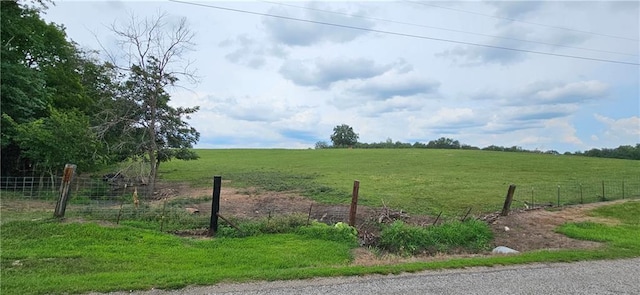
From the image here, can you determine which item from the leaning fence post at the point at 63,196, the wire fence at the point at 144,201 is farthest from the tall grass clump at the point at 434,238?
the leaning fence post at the point at 63,196

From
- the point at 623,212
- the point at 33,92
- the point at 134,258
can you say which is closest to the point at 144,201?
the point at 33,92

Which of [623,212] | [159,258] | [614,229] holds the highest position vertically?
[623,212]

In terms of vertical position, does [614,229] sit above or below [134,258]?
above

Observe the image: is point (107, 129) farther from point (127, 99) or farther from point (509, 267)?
point (509, 267)

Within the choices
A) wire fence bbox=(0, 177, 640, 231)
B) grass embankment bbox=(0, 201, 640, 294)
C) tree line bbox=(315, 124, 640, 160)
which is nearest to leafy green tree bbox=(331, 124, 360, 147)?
tree line bbox=(315, 124, 640, 160)

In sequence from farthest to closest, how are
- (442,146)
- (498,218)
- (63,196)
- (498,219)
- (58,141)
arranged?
(442,146) < (58,141) < (498,218) < (498,219) < (63,196)

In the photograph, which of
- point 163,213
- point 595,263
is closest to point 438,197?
point 595,263

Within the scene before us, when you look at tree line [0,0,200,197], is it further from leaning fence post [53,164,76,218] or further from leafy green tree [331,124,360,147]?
leafy green tree [331,124,360,147]

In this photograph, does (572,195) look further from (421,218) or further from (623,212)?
(421,218)

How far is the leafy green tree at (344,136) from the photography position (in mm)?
102688

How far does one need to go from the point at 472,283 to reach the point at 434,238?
340 cm

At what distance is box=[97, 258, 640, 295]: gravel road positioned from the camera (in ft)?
17.0

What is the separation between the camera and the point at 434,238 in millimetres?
9039

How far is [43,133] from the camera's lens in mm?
14570
